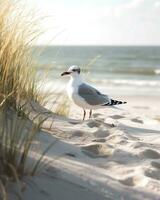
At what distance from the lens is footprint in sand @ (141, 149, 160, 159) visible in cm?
405

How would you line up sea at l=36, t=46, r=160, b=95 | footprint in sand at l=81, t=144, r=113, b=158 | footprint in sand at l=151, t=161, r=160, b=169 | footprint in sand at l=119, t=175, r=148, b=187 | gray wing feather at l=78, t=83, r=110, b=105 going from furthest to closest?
sea at l=36, t=46, r=160, b=95 < gray wing feather at l=78, t=83, r=110, b=105 < footprint in sand at l=81, t=144, r=113, b=158 < footprint in sand at l=151, t=161, r=160, b=169 < footprint in sand at l=119, t=175, r=148, b=187

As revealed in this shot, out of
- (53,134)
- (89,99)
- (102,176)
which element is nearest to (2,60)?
(53,134)

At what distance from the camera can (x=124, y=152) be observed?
4023 millimetres

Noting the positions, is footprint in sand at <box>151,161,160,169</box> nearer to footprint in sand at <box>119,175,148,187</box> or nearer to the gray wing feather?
footprint in sand at <box>119,175,148,187</box>

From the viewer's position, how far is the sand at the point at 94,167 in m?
3.04

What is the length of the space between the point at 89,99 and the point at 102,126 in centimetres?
78

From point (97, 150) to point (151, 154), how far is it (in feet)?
1.55

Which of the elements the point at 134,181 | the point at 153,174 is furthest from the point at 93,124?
the point at 134,181

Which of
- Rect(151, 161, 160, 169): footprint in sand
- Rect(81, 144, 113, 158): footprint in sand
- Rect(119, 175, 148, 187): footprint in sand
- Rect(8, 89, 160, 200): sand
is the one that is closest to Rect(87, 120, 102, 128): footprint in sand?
Rect(8, 89, 160, 200): sand

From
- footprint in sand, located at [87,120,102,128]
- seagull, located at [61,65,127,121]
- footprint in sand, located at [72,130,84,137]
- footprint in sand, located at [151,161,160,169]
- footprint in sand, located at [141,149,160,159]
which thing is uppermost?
seagull, located at [61,65,127,121]

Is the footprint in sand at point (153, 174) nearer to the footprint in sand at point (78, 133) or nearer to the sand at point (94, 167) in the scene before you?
the sand at point (94, 167)

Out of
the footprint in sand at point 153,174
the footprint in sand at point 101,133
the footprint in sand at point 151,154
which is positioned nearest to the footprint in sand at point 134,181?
the footprint in sand at point 153,174

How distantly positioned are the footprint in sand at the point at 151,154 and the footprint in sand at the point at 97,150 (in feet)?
0.98

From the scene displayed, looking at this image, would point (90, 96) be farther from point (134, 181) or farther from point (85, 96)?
point (134, 181)
